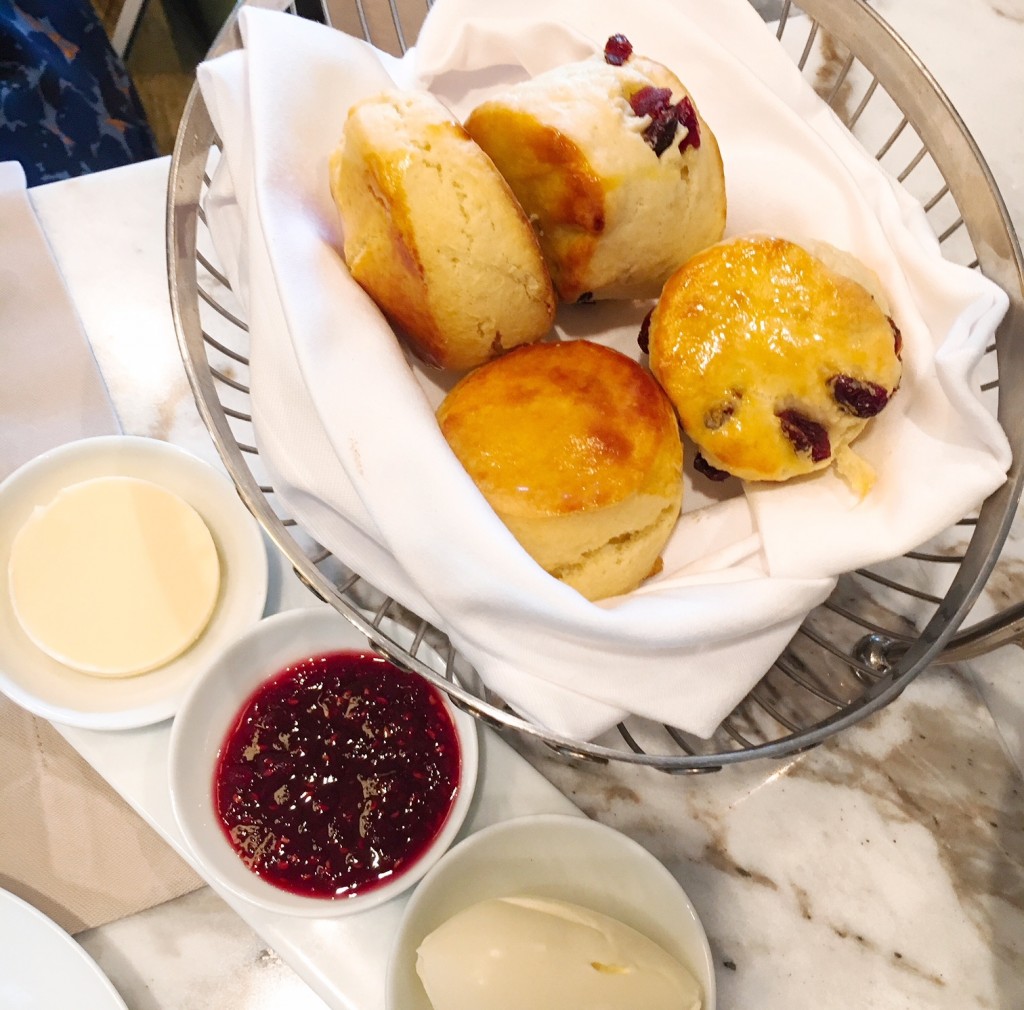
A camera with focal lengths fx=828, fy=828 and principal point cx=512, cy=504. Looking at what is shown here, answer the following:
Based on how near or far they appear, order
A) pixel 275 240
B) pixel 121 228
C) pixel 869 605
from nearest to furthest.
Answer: pixel 275 240 < pixel 869 605 < pixel 121 228

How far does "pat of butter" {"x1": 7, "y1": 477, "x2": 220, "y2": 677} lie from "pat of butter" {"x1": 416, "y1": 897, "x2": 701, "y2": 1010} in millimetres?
343

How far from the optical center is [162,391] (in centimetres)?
86

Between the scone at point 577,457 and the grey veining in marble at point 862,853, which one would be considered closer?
the scone at point 577,457

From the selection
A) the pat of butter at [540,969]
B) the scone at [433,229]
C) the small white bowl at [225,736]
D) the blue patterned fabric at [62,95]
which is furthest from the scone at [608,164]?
the blue patterned fabric at [62,95]

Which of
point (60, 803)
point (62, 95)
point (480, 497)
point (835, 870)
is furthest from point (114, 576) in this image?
point (62, 95)

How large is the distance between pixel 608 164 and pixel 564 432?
7.3 inches

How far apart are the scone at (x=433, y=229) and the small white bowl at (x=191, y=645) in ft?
0.93

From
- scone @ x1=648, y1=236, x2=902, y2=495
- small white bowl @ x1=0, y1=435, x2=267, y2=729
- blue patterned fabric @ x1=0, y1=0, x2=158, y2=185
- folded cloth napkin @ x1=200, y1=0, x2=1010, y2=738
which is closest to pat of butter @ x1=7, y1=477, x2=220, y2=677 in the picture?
small white bowl @ x1=0, y1=435, x2=267, y2=729

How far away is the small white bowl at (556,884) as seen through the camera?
2.11 feet

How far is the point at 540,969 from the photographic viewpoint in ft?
2.01

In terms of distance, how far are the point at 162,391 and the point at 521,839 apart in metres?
0.57

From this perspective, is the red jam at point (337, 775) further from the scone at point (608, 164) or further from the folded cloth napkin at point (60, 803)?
the scone at point (608, 164)

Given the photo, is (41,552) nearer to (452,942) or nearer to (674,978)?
(452,942)

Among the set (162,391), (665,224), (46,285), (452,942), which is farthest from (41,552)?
(665,224)
